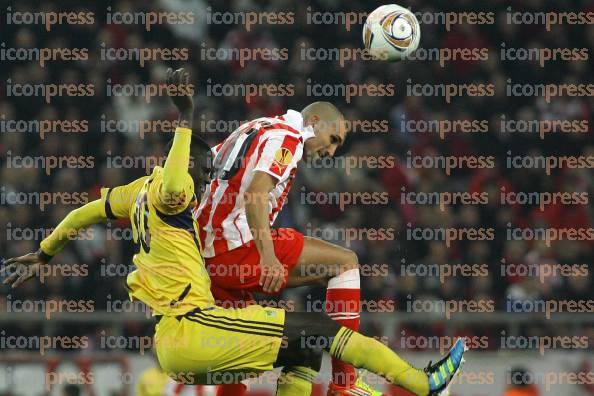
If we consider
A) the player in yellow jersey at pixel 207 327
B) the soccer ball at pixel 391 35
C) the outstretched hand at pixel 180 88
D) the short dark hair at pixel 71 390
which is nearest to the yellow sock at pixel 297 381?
the player in yellow jersey at pixel 207 327

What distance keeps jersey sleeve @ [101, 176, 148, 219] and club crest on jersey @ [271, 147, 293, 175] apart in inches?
36.7

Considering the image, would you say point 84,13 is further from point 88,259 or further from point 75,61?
point 88,259

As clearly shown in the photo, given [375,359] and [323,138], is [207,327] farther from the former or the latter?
[323,138]

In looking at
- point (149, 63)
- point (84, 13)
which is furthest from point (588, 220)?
point (84, 13)

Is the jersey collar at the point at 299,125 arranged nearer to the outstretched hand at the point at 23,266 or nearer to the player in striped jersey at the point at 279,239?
the player in striped jersey at the point at 279,239

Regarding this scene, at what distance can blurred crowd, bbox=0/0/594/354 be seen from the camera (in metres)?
13.4

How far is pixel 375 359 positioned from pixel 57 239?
247 cm

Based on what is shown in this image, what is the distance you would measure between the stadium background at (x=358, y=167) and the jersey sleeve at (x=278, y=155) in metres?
4.36

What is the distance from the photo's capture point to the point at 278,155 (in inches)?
326

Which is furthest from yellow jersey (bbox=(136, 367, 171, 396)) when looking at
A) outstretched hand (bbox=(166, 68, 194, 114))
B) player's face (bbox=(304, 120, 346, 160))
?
outstretched hand (bbox=(166, 68, 194, 114))

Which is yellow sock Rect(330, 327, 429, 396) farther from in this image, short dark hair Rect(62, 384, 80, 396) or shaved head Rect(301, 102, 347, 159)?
short dark hair Rect(62, 384, 80, 396)

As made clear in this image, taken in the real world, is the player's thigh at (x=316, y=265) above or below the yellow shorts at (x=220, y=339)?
above

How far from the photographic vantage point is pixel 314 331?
26.1 feet

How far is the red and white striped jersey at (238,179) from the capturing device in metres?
8.42
